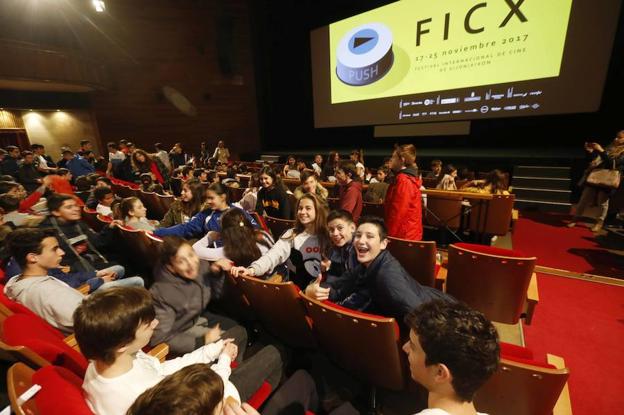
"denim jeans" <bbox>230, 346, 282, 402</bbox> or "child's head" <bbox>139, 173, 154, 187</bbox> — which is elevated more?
"child's head" <bbox>139, 173, 154, 187</bbox>

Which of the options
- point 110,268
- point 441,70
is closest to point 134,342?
point 110,268

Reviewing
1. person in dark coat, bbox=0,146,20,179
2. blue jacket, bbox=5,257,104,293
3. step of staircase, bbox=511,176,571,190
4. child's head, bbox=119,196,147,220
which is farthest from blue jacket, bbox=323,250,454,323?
person in dark coat, bbox=0,146,20,179

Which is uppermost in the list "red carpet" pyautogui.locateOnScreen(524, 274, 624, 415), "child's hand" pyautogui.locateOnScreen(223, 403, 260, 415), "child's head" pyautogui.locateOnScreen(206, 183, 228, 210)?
"child's head" pyautogui.locateOnScreen(206, 183, 228, 210)

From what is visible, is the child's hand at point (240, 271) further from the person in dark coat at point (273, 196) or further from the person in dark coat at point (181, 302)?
the person in dark coat at point (273, 196)

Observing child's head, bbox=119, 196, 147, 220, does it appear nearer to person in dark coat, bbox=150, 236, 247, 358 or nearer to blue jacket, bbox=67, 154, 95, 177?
person in dark coat, bbox=150, 236, 247, 358

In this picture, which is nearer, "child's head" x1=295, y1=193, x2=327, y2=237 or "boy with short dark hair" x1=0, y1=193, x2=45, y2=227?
"child's head" x1=295, y1=193, x2=327, y2=237

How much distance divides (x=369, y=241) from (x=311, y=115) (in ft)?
35.3

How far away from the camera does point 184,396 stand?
2.53 feet

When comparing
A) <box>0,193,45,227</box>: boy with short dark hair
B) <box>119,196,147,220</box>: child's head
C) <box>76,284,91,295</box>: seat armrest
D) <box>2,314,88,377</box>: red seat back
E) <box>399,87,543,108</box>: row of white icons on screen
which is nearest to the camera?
<box>2,314,88,377</box>: red seat back

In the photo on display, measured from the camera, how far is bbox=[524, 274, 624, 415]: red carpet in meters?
1.88

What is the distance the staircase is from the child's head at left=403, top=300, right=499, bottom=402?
259 inches

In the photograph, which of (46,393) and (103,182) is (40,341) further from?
(103,182)

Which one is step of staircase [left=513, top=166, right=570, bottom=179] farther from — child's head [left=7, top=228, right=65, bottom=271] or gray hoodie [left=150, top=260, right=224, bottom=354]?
child's head [left=7, top=228, right=65, bottom=271]

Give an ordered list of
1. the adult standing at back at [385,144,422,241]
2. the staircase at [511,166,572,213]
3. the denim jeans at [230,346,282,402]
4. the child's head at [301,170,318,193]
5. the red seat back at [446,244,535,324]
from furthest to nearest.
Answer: the staircase at [511,166,572,213] < the child's head at [301,170,318,193] < the adult standing at back at [385,144,422,241] < the red seat back at [446,244,535,324] < the denim jeans at [230,346,282,402]
